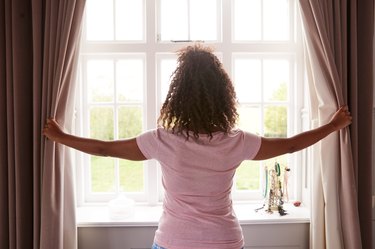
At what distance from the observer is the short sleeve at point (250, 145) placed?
146 centimetres

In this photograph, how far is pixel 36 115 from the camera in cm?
198

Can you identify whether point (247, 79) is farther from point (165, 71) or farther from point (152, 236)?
point (152, 236)

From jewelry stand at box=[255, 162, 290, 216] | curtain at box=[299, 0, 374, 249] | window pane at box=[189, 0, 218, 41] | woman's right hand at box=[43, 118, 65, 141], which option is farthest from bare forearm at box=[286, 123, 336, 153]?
window pane at box=[189, 0, 218, 41]

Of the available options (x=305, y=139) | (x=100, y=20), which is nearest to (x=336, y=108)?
(x=305, y=139)

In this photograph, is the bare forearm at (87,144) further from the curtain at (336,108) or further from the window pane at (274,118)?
the window pane at (274,118)

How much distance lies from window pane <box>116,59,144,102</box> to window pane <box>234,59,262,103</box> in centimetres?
66

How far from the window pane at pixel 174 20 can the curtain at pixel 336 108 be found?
78 cm

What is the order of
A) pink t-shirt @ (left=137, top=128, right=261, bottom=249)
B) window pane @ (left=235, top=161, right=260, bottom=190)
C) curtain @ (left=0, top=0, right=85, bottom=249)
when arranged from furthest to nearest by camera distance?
window pane @ (left=235, top=161, right=260, bottom=190)
curtain @ (left=0, top=0, right=85, bottom=249)
pink t-shirt @ (left=137, top=128, right=261, bottom=249)

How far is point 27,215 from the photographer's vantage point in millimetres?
2051

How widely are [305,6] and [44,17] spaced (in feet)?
4.70

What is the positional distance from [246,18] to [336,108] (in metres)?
0.91

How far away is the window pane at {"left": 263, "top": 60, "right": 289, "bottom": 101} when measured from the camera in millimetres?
2572

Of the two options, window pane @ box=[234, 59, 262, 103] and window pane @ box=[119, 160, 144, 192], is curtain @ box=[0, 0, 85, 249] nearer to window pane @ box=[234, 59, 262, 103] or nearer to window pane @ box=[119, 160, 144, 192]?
window pane @ box=[119, 160, 144, 192]

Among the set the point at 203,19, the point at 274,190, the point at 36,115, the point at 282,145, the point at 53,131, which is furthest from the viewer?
the point at 203,19
